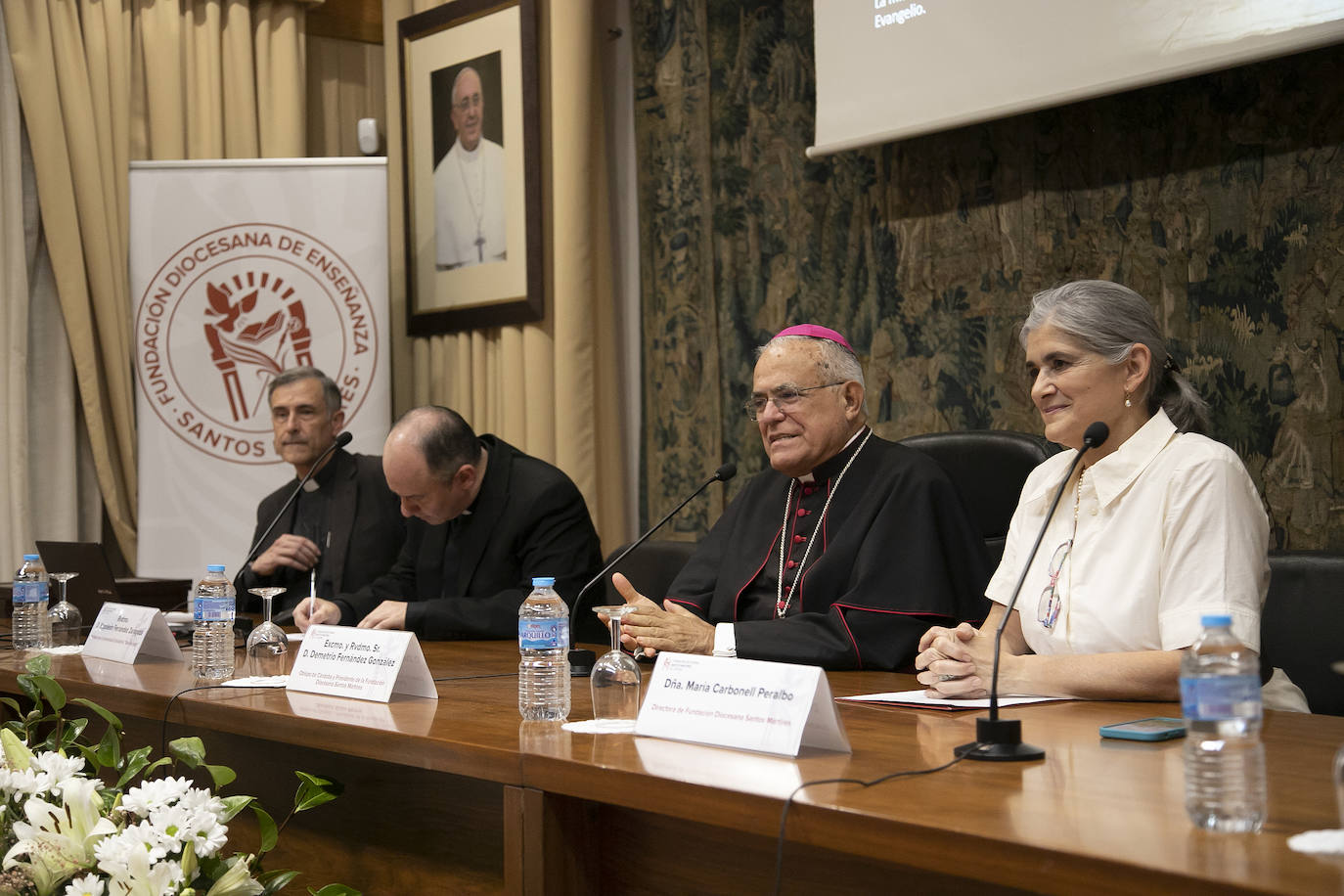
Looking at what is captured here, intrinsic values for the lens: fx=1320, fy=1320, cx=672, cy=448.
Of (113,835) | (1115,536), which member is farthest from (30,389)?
(1115,536)

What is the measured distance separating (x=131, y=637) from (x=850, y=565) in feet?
4.64

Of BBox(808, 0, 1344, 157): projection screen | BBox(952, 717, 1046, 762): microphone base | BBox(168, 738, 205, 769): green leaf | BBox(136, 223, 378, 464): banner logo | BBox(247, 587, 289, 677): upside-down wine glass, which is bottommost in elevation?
BBox(247, 587, 289, 677): upside-down wine glass

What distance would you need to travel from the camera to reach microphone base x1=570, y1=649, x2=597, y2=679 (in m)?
2.17

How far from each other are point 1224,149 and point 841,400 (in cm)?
105

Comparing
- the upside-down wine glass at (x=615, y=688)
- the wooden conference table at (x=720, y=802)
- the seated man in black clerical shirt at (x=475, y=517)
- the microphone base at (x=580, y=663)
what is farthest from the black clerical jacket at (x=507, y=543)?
the upside-down wine glass at (x=615, y=688)

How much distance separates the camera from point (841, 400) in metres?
2.72

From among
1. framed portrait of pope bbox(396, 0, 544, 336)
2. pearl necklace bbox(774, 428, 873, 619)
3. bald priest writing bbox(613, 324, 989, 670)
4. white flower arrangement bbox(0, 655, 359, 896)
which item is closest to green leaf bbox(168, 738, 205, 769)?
white flower arrangement bbox(0, 655, 359, 896)

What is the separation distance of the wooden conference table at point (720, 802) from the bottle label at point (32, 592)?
84 centimetres

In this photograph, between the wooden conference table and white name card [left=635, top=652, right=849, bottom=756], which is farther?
white name card [left=635, top=652, right=849, bottom=756]

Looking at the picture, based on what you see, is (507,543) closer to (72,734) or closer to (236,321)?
(72,734)

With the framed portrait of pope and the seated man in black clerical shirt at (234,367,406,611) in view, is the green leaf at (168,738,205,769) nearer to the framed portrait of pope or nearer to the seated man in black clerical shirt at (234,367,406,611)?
the seated man in black clerical shirt at (234,367,406,611)

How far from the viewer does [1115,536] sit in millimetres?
1979

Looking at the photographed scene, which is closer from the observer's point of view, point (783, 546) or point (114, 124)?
point (783, 546)

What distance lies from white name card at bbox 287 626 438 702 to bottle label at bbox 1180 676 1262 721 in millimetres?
1200
